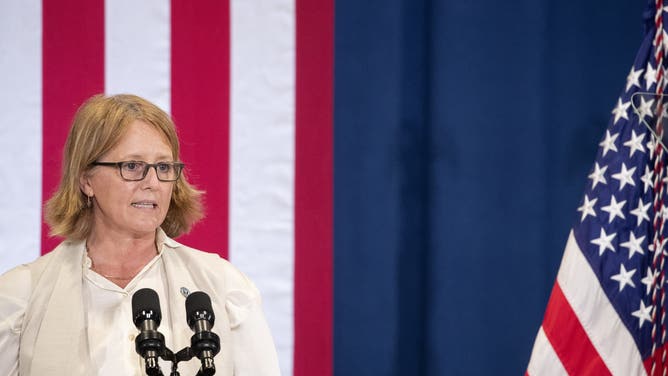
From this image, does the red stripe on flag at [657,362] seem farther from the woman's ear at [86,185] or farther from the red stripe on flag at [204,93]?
the woman's ear at [86,185]

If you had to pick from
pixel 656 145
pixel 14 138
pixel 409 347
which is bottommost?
pixel 409 347

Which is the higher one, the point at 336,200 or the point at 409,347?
the point at 336,200

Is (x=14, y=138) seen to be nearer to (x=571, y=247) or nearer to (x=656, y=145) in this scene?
(x=571, y=247)

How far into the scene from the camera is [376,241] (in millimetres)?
2795

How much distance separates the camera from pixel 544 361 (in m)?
2.29

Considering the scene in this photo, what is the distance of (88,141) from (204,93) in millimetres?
940

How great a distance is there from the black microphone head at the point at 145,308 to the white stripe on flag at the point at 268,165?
1.26m

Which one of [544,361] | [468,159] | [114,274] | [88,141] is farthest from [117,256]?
[468,159]

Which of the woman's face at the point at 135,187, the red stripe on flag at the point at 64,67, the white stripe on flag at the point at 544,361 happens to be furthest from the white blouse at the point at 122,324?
the red stripe on flag at the point at 64,67

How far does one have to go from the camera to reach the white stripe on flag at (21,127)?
2.72 metres

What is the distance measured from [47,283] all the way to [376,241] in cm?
123

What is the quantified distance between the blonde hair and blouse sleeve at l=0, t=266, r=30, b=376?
172 mm

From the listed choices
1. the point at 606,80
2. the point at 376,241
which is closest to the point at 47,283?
the point at 376,241

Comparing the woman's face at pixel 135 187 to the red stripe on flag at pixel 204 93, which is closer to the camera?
the woman's face at pixel 135 187
